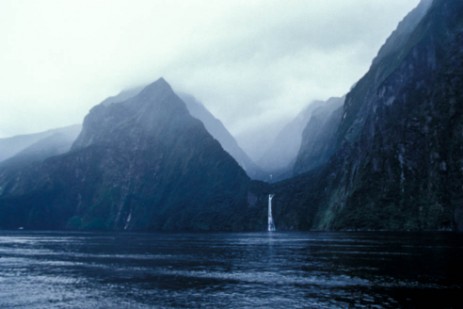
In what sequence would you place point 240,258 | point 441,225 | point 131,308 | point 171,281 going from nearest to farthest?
1. point 131,308
2. point 171,281
3. point 240,258
4. point 441,225

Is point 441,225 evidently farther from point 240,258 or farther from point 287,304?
point 287,304

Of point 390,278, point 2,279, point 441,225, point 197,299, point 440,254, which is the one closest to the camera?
point 197,299

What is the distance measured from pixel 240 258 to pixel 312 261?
16719 mm

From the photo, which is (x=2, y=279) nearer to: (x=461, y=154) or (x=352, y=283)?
(x=352, y=283)

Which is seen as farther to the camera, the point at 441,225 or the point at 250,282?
the point at 441,225

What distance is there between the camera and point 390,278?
58375 millimetres

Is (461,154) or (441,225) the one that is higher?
(461,154)

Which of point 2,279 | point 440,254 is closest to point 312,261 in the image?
point 440,254

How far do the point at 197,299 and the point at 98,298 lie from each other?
1160cm

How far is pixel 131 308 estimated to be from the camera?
44.8m

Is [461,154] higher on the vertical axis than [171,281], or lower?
higher

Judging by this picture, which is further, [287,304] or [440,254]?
[440,254]

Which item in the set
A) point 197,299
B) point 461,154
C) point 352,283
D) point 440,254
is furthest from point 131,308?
point 461,154

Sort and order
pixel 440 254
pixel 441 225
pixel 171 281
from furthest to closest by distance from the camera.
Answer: pixel 441 225 → pixel 440 254 → pixel 171 281
